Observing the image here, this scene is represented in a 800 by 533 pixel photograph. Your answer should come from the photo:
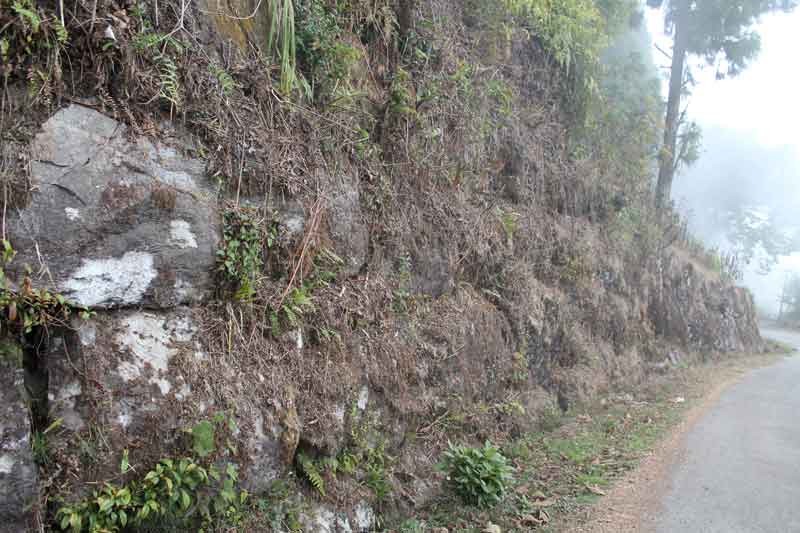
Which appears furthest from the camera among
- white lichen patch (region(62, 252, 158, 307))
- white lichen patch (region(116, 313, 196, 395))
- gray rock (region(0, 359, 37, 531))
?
white lichen patch (region(116, 313, 196, 395))

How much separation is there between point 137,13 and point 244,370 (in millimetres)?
2958

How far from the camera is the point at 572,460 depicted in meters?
7.32

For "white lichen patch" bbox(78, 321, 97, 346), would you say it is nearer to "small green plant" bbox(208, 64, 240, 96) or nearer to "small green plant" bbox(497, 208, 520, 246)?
"small green plant" bbox(208, 64, 240, 96)

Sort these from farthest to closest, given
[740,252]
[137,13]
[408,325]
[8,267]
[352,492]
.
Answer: [740,252], [408,325], [352,492], [137,13], [8,267]

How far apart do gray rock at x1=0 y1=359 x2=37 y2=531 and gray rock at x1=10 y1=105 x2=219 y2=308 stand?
0.67 m

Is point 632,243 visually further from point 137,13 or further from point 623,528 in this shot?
point 137,13

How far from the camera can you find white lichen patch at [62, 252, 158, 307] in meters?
3.82

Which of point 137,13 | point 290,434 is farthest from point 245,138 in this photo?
point 290,434

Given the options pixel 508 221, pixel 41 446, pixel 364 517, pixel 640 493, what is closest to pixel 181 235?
pixel 41 446

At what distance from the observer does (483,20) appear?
10.1 meters

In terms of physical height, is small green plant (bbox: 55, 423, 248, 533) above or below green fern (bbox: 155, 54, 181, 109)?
below

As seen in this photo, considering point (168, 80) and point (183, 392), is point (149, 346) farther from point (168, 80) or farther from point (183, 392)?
point (168, 80)

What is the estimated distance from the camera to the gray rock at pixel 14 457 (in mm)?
3234

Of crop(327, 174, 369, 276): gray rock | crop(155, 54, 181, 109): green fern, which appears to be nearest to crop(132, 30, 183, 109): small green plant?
crop(155, 54, 181, 109): green fern
